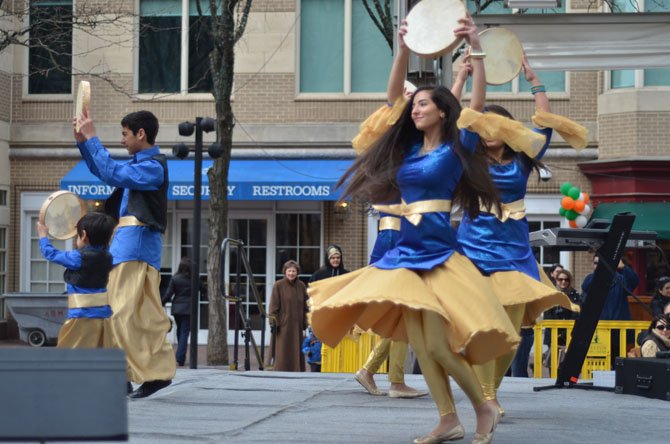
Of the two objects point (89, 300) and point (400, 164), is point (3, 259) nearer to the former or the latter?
point (89, 300)

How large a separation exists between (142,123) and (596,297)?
3607 millimetres

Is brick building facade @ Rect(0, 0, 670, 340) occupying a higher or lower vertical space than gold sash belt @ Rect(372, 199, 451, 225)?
higher

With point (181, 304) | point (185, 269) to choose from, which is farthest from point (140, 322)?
point (185, 269)

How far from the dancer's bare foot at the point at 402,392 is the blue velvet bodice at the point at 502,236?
154cm

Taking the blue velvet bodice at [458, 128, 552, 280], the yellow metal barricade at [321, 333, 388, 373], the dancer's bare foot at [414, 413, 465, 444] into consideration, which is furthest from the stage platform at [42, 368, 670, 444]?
the yellow metal barricade at [321, 333, 388, 373]

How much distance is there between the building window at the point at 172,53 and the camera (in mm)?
25297

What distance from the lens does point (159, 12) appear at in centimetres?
2522

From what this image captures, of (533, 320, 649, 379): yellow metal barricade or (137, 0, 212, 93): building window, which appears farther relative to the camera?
(137, 0, 212, 93): building window

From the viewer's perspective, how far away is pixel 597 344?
1323 cm

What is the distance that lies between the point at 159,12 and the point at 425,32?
1905 centimetres

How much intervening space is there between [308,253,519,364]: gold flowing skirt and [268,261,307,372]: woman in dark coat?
10.0 meters

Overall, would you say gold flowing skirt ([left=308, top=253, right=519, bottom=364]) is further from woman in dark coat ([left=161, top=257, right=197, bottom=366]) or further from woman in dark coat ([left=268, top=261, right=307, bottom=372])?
woman in dark coat ([left=161, top=257, right=197, bottom=366])

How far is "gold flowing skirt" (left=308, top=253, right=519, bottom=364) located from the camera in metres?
6.11

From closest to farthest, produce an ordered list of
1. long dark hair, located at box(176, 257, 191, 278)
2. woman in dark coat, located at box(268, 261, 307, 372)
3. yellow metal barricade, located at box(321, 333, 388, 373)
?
yellow metal barricade, located at box(321, 333, 388, 373) < woman in dark coat, located at box(268, 261, 307, 372) < long dark hair, located at box(176, 257, 191, 278)
